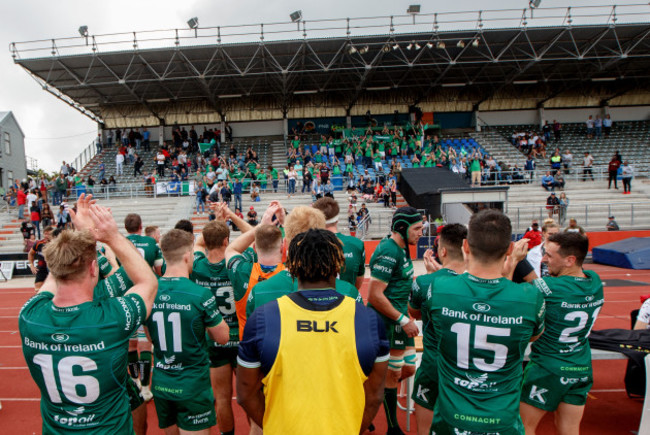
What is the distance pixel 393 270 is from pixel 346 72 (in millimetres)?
24401

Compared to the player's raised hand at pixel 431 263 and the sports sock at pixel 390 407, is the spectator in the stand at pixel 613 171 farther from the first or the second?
the sports sock at pixel 390 407

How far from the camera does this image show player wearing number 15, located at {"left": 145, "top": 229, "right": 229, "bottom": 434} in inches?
126

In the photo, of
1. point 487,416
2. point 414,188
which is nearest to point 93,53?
point 414,188

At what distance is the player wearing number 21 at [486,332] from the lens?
2453 millimetres

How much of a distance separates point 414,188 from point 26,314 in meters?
17.9

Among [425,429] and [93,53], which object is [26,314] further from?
[93,53]

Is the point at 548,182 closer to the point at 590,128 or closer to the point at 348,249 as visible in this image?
the point at 590,128

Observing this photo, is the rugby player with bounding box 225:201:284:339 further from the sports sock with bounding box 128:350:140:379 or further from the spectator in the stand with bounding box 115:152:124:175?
the spectator in the stand with bounding box 115:152:124:175

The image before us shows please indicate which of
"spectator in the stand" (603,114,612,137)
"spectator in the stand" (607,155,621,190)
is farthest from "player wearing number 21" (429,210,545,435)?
"spectator in the stand" (603,114,612,137)

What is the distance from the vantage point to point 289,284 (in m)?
2.76

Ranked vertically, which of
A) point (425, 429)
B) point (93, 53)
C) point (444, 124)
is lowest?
point (425, 429)

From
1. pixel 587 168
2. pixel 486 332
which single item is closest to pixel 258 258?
pixel 486 332

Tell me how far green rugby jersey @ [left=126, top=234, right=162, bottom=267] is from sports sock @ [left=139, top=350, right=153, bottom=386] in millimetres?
1122

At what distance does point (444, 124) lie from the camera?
104 ft
